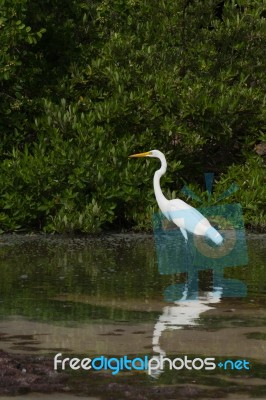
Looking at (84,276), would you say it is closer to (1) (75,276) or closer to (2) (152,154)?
(1) (75,276)

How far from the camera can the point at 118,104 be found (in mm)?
14352

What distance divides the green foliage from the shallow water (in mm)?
1064

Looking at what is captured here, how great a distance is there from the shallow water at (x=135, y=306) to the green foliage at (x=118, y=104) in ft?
3.49

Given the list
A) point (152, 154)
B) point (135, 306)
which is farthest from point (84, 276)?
point (152, 154)

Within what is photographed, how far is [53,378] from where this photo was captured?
21.7 feet

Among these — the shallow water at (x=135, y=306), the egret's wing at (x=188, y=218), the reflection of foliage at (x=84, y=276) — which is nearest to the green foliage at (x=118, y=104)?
the reflection of foliage at (x=84, y=276)

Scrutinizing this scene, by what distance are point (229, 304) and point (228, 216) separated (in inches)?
202

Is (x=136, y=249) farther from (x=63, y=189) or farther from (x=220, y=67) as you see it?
(x=220, y=67)

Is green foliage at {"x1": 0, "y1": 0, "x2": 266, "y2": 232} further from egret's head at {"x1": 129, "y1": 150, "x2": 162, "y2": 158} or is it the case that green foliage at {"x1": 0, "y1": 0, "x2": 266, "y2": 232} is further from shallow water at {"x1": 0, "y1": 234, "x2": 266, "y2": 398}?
shallow water at {"x1": 0, "y1": 234, "x2": 266, "y2": 398}

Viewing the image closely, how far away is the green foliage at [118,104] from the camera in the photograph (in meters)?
13.9

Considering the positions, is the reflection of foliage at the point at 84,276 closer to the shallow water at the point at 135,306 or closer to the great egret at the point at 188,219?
the shallow water at the point at 135,306

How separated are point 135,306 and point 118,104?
220 inches

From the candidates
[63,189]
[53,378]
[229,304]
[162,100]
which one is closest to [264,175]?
[162,100]

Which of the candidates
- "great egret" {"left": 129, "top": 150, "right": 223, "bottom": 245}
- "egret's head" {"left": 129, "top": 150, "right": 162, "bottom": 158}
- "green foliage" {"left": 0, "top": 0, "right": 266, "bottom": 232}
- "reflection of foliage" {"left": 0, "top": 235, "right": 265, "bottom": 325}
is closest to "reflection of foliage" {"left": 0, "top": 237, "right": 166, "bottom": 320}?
"reflection of foliage" {"left": 0, "top": 235, "right": 265, "bottom": 325}
